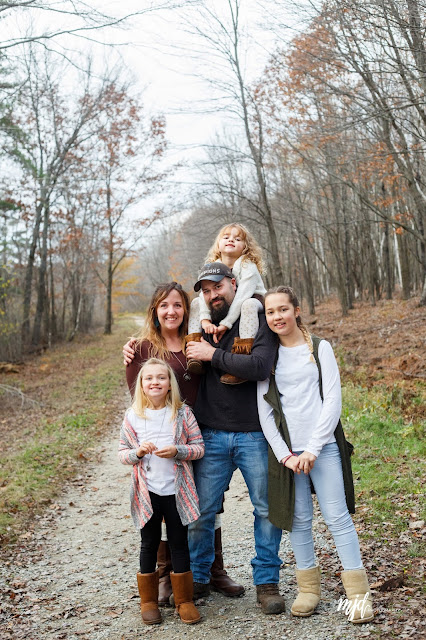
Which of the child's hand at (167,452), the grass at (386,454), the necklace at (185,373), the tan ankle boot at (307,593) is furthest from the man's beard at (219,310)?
the grass at (386,454)

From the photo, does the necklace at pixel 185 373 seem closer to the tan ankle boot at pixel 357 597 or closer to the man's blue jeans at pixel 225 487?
the man's blue jeans at pixel 225 487

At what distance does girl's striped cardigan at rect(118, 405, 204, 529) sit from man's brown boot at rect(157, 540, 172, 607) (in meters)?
0.57

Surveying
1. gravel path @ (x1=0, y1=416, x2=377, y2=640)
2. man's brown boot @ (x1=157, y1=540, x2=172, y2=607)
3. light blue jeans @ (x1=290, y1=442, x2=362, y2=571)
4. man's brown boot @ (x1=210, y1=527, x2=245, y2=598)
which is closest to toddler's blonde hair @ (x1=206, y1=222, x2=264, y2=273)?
light blue jeans @ (x1=290, y1=442, x2=362, y2=571)

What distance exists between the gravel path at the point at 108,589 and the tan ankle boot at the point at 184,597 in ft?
0.20

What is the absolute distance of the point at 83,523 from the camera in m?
6.05

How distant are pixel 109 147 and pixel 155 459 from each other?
27042 millimetres

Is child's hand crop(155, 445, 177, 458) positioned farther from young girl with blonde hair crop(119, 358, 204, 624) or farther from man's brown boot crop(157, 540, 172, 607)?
man's brown boot crop(157, 540, 172, 607)

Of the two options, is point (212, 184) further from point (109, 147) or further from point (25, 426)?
point (109, 147)

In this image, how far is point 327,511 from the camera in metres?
3.46

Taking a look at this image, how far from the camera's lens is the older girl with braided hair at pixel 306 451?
3.42 metres

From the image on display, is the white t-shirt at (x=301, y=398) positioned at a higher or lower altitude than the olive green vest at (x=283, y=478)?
higher

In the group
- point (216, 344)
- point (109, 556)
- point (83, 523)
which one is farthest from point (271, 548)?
point (83, 523)

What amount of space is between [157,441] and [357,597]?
1517 millimetres

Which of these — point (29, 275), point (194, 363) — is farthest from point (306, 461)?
point (29, 275)
